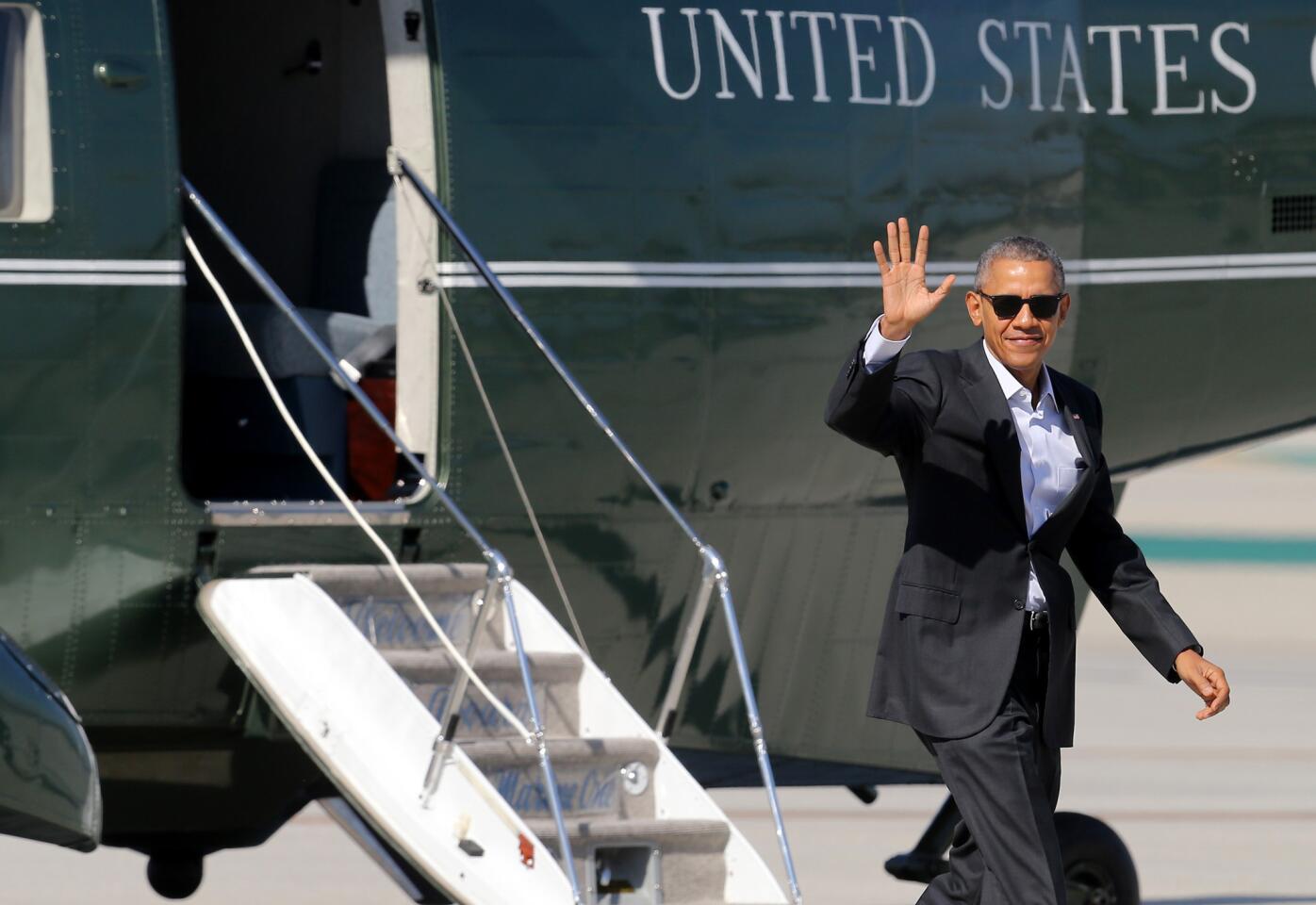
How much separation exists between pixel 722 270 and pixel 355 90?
5.95 feet

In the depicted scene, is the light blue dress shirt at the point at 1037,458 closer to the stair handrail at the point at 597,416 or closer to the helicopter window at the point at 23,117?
the stair handrail at the point at 597,416

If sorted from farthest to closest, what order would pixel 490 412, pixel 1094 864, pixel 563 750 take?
pixel 1094 864, pixel 490 412, pixel 563 750

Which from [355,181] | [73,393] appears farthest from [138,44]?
[355,181]

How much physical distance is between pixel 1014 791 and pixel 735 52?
3.77m

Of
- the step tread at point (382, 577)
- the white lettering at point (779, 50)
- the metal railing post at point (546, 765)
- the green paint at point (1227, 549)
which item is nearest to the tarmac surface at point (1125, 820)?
the white lettering at point (779, 50)

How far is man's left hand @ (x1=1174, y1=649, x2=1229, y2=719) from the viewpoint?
5738 millimetres

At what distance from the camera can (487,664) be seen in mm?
7566

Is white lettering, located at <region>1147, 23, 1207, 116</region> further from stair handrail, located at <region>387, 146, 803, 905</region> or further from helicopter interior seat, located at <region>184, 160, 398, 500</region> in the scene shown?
helicopter interior seat, located at <region>184, 160, 398, 500</region>

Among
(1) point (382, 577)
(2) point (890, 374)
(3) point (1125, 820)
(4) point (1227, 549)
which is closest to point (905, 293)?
(2) point (890, 374)

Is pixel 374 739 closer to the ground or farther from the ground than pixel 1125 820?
farther from the ground

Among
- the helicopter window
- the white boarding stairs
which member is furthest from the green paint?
the helicopter window

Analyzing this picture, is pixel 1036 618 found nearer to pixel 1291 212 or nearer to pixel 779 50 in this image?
pixel 779 50

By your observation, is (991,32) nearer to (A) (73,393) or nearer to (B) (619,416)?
(B) (619,416)

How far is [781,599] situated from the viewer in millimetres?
9062
